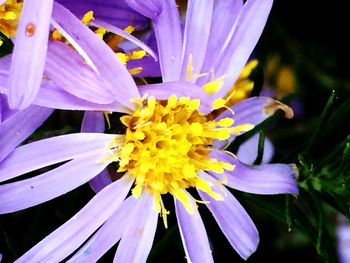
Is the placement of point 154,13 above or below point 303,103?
above

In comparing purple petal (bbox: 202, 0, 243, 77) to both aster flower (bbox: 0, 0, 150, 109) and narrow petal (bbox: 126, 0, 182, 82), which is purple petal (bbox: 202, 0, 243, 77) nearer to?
narrow petal (bbox: 126, 0, 182, 82)

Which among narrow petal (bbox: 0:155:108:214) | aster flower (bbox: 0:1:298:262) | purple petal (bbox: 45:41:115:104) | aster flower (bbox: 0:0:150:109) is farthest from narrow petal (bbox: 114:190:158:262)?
aster flower (bbox: 0:0:150:109)

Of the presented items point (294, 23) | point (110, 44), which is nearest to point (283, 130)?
point (294, 23)

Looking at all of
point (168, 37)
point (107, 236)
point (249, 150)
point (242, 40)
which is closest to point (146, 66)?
point (168, 37)

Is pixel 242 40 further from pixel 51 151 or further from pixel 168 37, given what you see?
pixel 51 151

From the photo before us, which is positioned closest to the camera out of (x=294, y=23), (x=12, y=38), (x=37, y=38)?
(x=37, y=38)

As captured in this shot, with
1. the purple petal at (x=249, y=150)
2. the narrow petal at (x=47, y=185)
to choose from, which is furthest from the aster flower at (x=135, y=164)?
the purple petal at (x=249, y=150)

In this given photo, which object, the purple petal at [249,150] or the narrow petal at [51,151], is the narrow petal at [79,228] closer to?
the narrow petal at [51,151]

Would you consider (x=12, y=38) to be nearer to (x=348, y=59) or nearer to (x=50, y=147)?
(x=50, y=147)
